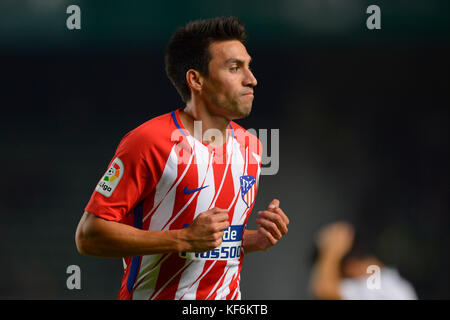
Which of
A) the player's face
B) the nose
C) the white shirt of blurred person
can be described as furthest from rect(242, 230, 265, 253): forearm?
the white shirt of blurred person

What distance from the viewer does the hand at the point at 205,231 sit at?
1.81 meters

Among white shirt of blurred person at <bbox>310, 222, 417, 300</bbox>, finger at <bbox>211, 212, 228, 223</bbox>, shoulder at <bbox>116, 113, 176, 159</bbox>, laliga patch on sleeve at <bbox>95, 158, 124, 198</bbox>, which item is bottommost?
white shirt of blurred person at <bbox>310, 222, 417, 300</bbox>

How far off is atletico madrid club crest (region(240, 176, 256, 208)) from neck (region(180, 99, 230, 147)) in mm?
199

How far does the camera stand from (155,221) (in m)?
1.98

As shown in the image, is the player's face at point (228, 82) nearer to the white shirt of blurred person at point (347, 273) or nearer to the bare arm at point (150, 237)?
the bare arm at point (150, 237)

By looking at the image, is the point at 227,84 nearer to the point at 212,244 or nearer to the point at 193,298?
the point at 212,244

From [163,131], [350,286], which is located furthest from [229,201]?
[350,286]

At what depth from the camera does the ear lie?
2.12 meters

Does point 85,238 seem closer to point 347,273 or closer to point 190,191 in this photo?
point 190,191

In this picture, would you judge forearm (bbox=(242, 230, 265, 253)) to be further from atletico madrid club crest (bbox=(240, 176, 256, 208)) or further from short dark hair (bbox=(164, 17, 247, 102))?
short dark hair (bbox=(164, 17, 247, 102))

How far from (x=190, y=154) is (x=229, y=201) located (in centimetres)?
27

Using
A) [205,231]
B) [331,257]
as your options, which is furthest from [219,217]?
[331,257]

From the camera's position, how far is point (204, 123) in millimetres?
2121

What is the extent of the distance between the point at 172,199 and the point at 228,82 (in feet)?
1.83
